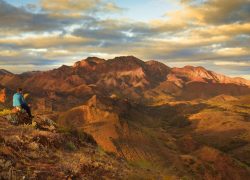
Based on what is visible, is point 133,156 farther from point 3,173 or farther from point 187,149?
point 3,173

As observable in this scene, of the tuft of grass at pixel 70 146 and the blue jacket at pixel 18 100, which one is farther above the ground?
the blue jacket at pixel 18 100

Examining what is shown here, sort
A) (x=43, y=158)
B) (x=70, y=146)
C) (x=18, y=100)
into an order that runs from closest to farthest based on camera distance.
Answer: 1. (x=43, y=158)
2. (x=70, y=146)
3. (x=18, y=100)

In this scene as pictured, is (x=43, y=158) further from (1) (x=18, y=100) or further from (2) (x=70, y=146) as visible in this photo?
(1) (x=18, y=100)

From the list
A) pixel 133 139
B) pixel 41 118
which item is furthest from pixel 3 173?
pixel 133 139

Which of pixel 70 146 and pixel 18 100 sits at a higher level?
pixel 18 100

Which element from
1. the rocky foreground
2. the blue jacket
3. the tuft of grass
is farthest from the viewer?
the blue jacket

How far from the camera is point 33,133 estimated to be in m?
20.3

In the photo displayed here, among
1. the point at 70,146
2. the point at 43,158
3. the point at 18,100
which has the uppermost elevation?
the point at 18,100

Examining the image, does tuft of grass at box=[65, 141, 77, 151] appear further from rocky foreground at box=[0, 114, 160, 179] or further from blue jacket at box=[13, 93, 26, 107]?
blue jacket at box=[13, 93, 26, 107]

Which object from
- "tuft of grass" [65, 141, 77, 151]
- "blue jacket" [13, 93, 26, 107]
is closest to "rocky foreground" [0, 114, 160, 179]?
"tuft of grass" [65, 141, 77, 151]

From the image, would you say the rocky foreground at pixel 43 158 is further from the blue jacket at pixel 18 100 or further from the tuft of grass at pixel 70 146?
the blue jacket at pixel 18 100

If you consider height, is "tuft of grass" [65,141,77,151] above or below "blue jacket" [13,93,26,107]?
below

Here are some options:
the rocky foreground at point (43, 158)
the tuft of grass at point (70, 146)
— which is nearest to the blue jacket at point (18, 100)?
the rocky foreground at point (43, 158)

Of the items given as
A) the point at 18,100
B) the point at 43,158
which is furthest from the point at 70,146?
the point at 18,100
